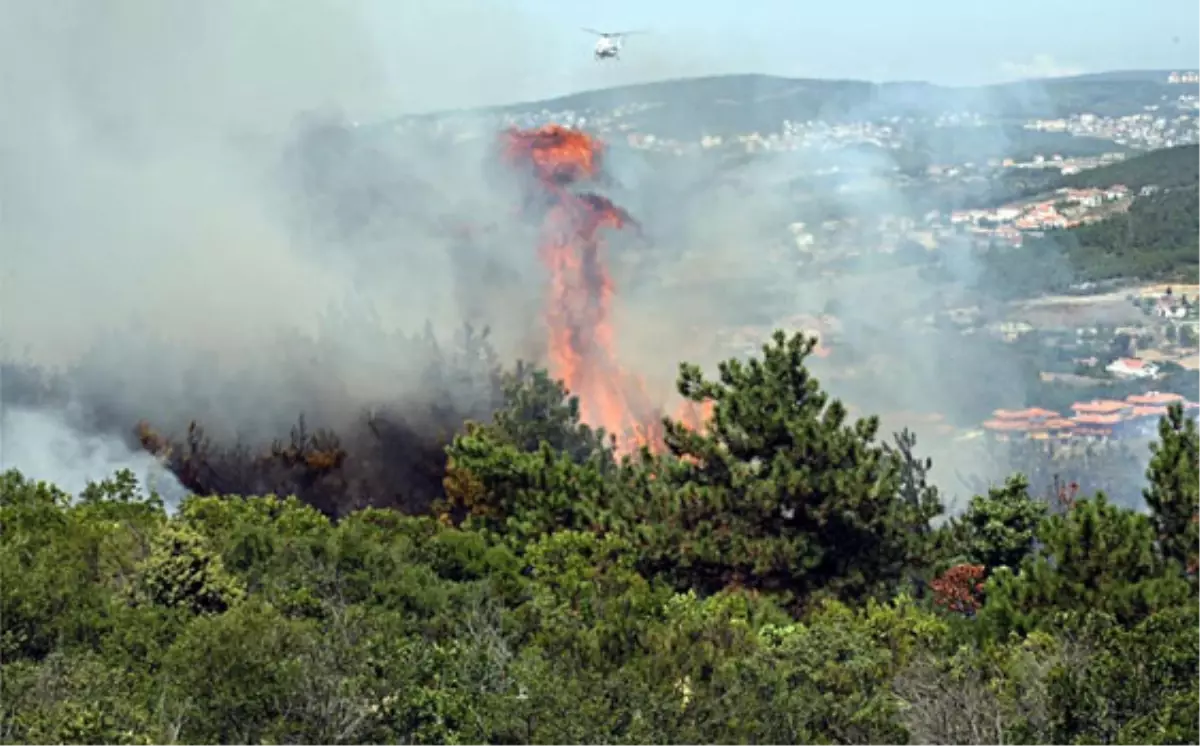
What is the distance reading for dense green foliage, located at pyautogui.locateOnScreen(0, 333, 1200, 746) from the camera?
1622 cm

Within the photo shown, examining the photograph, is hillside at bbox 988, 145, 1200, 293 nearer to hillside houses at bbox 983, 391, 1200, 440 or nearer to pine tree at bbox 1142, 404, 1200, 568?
hillside houses at bbox 983, 391, 1200, 440

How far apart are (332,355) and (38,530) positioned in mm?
32201

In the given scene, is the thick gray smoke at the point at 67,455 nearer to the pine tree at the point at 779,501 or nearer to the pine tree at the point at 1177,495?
the pine tree at the point at 779,501

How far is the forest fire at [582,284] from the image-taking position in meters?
64.7

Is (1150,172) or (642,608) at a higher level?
(1150,172)

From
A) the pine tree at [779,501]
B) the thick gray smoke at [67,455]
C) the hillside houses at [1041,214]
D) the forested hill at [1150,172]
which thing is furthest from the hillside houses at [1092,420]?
the pine tree at [779,501]

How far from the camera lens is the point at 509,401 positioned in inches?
2009

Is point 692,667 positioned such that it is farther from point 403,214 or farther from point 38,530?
point 403,214

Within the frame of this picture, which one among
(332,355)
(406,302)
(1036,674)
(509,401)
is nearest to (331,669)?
(1036,674)

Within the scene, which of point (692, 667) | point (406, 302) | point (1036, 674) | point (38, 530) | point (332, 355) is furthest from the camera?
point (406, 302)

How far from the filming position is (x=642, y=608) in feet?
74.8

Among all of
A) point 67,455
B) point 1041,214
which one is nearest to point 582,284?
point 67,455

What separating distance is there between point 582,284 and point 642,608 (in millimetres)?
46348

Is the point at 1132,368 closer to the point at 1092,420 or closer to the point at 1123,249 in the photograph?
the point at 1092,420
